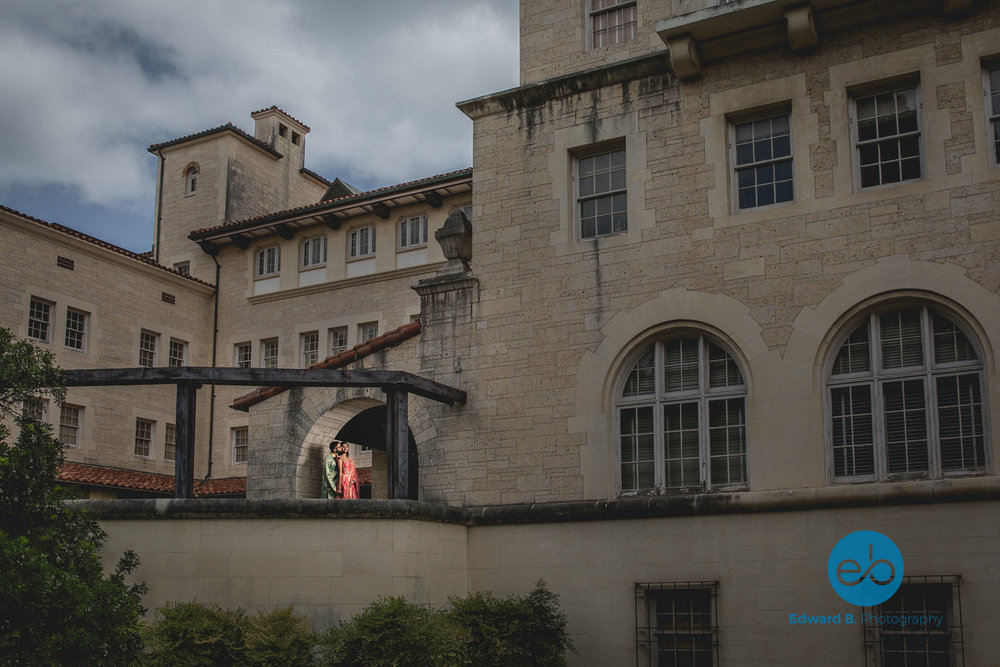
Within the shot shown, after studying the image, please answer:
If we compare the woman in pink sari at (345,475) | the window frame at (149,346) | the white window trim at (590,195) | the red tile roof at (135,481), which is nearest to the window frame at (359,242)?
the window frame at (149,346)

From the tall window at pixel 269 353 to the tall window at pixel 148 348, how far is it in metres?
3.60

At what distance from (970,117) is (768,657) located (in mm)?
7591

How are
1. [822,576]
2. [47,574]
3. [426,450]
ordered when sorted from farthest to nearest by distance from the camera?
[426,450], [822,576], [47,574]

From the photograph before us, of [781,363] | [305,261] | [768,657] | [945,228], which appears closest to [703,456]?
[781,363]

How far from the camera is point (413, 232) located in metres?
34.6

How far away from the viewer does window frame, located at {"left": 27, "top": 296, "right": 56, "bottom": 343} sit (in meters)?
32.8

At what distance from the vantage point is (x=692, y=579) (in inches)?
583

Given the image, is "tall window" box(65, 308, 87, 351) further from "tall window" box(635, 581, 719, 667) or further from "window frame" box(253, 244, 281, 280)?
"tall window" box(635, 581, 719, 667)

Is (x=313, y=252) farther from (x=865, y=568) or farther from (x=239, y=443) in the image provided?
(x=865, y=568)

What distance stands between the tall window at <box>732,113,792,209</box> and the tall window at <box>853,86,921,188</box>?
3.41 feet

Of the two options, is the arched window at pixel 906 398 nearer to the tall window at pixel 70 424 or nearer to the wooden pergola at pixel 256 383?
the wooden pergola at pixel 256 383

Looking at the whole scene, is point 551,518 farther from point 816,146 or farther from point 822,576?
point 816,146

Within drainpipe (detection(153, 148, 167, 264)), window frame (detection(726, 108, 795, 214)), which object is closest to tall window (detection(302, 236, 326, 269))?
drainpipe (detection(153, 148, 167, 264))

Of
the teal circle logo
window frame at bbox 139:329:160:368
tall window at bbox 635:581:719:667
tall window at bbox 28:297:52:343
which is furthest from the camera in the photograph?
window frame at bbox 139:329:160:368
